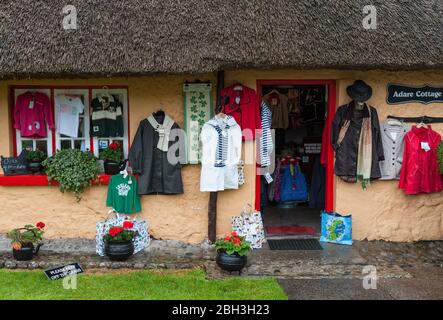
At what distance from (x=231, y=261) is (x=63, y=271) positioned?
85.6 inches

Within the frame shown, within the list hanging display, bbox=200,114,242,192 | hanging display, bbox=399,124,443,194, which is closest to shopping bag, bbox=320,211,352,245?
hanging display, bbox=399,124,443,194

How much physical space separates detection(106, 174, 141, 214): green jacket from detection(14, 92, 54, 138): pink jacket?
1.39 meters

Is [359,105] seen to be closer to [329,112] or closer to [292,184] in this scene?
[329,112]

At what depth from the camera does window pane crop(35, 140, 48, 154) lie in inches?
305

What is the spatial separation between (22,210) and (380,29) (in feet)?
20.1

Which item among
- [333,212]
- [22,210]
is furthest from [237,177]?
[22,210]

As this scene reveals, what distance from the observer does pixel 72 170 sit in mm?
7281

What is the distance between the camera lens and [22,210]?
7508mm

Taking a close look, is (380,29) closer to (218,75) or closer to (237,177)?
(218,75)

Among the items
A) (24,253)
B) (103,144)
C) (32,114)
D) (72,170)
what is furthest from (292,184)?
(24,253)

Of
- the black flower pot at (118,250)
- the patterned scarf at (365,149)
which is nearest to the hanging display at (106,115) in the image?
the black flower pot at (118,250)

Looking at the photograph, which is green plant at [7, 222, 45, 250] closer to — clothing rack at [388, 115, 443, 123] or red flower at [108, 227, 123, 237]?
red flower at [108, 227, 123, 237]

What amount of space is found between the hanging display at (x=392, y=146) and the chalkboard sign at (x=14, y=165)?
5619 millimetres

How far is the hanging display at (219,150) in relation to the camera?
23.8 ft
